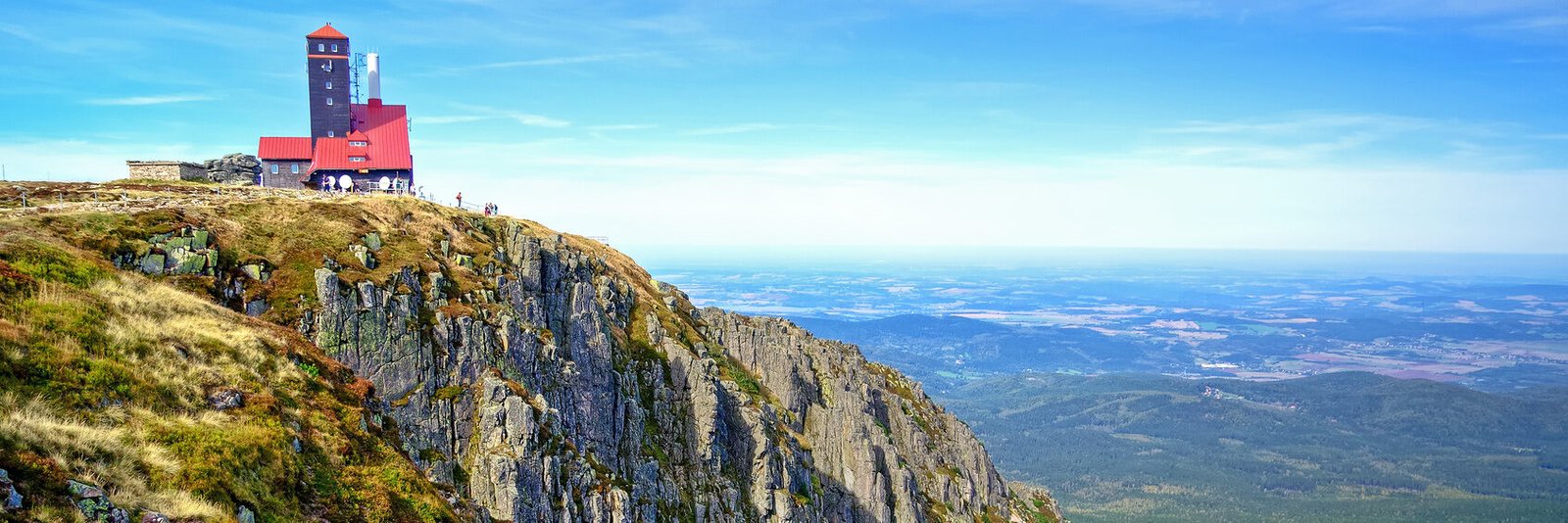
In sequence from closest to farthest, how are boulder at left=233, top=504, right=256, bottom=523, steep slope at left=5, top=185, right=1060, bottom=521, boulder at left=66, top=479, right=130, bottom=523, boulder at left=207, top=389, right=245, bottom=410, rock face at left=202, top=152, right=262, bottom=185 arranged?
boulder at left=66, top=479, right=130, bottom=523, boulder at left=233, top=504, right=256, bottom=523, boulder at left=207, top=389, right=245, bottom=410, steep slope at left=5, top=185, right=1060, bottom=521, rock face at left=202, top=152, right=262, bottom=185

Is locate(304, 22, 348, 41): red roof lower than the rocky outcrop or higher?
higher

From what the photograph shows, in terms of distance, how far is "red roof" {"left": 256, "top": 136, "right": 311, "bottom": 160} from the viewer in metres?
67.6

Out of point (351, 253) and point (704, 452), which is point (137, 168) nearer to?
point (351, 253)

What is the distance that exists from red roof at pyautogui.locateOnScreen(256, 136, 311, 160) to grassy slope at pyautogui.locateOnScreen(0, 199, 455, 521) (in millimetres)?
39351

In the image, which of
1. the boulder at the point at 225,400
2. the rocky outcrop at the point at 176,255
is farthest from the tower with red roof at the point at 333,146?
the boulder at the point at 225,400

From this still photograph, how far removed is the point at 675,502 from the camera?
55562mm

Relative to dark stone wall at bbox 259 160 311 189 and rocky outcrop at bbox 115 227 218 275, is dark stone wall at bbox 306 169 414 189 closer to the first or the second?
dark stone wall at bbox 259 160 311 189

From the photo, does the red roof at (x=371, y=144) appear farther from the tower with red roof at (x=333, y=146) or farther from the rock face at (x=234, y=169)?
the rock face at (x=234, y=169)

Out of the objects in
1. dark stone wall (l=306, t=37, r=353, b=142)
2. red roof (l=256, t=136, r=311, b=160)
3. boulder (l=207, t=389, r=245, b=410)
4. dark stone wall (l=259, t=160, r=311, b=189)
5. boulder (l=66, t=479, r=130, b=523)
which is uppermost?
dark stone wall (l=306, t=37, r=353, b=142)

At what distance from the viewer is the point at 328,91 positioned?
2709 inches

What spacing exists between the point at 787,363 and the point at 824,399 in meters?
7.73

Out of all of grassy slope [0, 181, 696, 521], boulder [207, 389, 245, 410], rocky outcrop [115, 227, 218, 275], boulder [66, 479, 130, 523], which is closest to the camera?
boulder [66, 479, 130, 523]

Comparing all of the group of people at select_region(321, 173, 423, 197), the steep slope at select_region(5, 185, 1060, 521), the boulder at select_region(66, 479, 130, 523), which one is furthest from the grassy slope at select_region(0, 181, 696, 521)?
the group of people at select_region(321, 173, 423, 197)

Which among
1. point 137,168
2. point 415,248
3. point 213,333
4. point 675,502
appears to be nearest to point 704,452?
point 675,502
